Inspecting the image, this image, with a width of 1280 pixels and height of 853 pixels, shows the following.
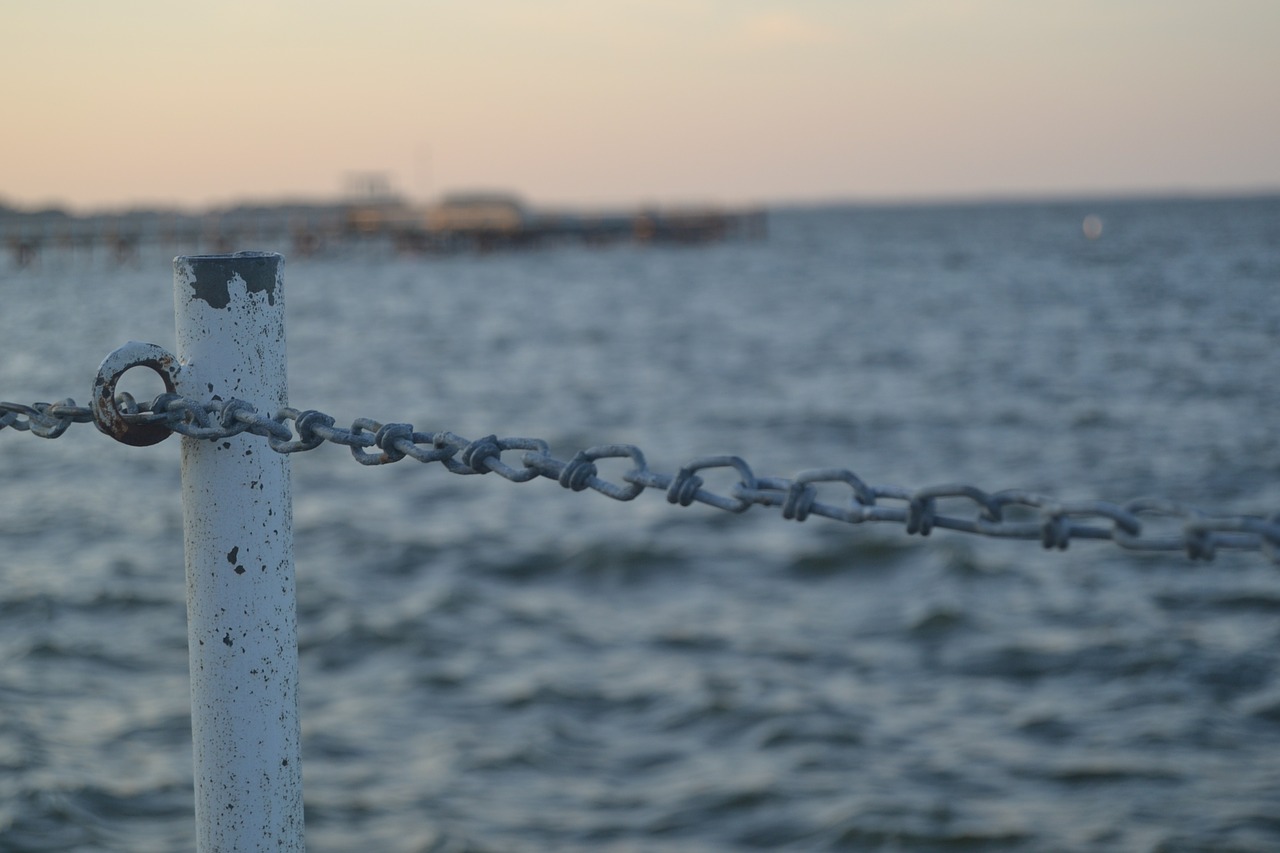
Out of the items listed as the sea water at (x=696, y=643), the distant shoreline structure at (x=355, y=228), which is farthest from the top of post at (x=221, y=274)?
the distant shoreline structure at (x=355, y=228)

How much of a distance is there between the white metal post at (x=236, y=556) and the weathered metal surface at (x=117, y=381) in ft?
0.09

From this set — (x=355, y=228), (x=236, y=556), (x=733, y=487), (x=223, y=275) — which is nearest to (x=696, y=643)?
(x=236, y=556)

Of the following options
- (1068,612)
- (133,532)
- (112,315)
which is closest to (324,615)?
(133,532)

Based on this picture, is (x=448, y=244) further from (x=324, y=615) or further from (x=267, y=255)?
(x=267, y=255)

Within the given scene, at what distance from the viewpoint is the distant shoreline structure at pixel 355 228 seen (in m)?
55.5

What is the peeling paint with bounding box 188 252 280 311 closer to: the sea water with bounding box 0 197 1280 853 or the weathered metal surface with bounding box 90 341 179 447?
the weathered metal surface with bounding box 90 341 179 447

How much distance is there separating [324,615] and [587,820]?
3536 mm

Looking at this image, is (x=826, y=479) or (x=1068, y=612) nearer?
(x=826, y=479)

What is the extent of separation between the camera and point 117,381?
6.40 feet

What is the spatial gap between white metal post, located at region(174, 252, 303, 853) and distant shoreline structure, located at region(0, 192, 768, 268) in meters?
56.1

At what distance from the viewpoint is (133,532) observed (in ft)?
35.6

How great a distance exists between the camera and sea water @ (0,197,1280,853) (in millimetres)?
5547

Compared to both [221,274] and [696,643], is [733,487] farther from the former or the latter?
[696,643]

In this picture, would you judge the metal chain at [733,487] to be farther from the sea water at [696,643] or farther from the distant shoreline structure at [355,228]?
the distant shoreline structure at [355,228]
